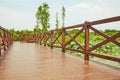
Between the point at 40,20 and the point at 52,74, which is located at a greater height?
the point at 40,20

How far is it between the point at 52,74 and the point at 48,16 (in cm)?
3090

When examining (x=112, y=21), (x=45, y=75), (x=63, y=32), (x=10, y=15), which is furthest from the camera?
(x=10, y=15)

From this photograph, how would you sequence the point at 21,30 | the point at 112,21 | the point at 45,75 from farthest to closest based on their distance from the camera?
the point at 21,30 → the point at 112,21 → the point at 45,75

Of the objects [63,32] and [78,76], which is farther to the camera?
[63,32]

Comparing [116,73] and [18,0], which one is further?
[18,0]

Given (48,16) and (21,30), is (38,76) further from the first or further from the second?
(21,30)

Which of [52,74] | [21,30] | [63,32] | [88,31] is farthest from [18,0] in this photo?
[52,74]

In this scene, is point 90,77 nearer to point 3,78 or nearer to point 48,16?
point 3,78

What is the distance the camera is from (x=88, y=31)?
6613 millimetres

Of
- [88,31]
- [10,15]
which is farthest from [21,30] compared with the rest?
[88,31]

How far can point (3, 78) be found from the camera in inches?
156

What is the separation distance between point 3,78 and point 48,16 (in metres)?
31.2

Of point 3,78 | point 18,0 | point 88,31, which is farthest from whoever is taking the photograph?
point 18,0

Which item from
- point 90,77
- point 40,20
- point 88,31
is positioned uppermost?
point 40,20
